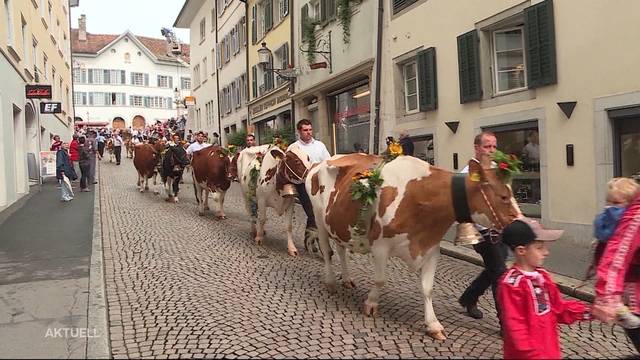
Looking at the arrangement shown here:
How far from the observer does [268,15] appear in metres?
24.8

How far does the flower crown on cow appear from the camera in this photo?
14.0 feet

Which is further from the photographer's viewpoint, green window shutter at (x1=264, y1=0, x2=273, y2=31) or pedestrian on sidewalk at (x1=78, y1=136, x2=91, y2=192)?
green window shutter at (x1=264, y1=0, x2=273, y2=31)

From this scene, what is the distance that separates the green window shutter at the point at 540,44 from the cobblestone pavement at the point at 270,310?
Result: 3.68 meters

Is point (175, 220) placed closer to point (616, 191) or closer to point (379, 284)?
point (379, 284)

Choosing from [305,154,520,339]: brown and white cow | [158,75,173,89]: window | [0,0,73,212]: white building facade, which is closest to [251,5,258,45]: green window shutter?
[0,0,73,212]: white building facade

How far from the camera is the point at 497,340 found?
193 inches

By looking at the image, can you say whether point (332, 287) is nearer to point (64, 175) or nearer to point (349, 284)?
point (349, 284)

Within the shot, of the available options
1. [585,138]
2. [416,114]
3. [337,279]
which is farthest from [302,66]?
[337,279]

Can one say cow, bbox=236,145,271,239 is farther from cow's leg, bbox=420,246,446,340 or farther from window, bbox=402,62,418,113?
window, bbox=402,62,418,113

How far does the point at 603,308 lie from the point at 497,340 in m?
1.63

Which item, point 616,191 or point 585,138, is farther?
point 585,138

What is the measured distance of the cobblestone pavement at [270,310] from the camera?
185 inches

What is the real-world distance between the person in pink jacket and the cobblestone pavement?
112cm

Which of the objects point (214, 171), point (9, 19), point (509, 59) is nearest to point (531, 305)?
point (509, 59)
